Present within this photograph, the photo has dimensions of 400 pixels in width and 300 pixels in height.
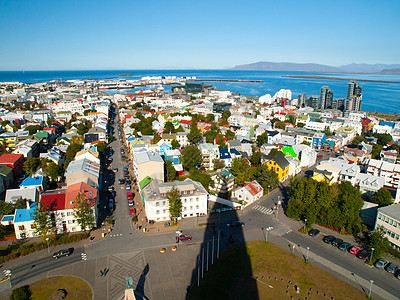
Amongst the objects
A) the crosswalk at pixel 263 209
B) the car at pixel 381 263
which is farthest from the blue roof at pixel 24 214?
the car at pixel 381 263

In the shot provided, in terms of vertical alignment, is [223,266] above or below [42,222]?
below

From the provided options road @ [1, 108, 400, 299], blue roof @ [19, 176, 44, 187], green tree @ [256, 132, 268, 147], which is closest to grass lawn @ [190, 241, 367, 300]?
road @ [1, 108, 400, 299]

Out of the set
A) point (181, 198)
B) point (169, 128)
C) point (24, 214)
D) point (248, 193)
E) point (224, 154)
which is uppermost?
point (169, 128)

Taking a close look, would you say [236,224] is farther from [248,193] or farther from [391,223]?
[391,223]

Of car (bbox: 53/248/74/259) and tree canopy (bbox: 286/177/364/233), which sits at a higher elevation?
tree canopy (bbox: 286/177/364/233)

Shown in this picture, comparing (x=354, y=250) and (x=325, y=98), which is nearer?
(x=354, y=250)

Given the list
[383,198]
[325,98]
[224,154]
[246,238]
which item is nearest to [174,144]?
[224,154]

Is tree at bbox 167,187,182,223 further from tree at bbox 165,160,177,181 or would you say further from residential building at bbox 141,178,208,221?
tree at bbox 165,160,177,181
